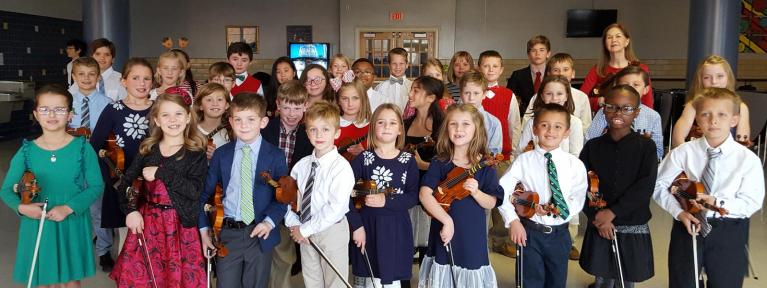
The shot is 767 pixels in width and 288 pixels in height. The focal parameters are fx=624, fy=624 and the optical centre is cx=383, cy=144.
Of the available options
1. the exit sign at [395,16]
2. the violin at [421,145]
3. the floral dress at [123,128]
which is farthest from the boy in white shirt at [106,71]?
the exit sign at [395,16]

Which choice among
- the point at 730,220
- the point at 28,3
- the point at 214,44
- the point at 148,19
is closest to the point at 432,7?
the point at 214,44

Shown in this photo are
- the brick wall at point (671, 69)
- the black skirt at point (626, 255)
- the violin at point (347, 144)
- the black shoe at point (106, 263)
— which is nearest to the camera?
the black skirt at point (626, 255)

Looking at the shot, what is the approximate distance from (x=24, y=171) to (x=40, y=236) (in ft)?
1.06

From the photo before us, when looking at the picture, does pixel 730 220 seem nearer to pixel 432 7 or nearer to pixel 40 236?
pixel 40 236

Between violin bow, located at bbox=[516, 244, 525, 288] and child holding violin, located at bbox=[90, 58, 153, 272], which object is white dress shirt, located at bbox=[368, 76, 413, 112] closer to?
child holding violin, located at bbox=[90, 58, 153, 272]

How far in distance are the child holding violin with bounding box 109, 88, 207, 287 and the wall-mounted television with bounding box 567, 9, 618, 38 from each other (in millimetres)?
12311

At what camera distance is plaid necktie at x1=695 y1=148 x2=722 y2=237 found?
2.93 m

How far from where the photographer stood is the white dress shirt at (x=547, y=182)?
3.06 m

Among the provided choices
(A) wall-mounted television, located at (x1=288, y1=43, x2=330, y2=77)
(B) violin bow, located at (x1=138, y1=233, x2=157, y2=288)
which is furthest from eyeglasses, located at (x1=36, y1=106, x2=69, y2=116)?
(A) wall-mounted television, located at (x1=288, y1=43, x2=330, y2=77)

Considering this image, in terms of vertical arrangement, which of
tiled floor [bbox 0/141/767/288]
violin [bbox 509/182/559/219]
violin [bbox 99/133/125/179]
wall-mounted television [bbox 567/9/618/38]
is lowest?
tiled floor [bbox 0/141/767/288]

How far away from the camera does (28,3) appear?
11.3 m

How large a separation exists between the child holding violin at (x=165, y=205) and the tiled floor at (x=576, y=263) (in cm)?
97

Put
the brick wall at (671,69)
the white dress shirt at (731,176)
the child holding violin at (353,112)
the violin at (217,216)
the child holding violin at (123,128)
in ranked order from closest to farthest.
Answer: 1. the violin at (217,216)
2. the white dress shirt at (731,176)
3. the child holding violin at (123,128)
4. the child holding violin at (353,112)
5. the brick wall at (671,69)

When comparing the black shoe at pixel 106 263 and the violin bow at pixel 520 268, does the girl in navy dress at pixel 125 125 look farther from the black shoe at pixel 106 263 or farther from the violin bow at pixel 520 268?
the violin bow at pixel 520 268
